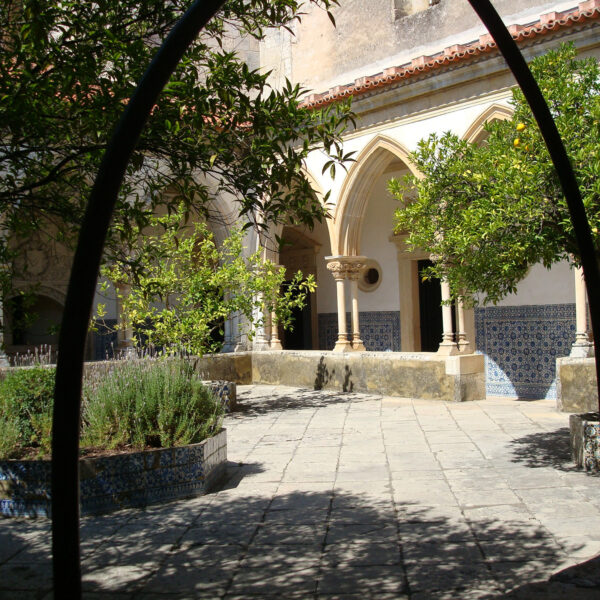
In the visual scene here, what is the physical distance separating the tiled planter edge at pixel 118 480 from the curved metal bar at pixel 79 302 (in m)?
3.07

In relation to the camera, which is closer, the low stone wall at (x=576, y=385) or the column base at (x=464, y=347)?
the low stone wall at (x=576, y=385)

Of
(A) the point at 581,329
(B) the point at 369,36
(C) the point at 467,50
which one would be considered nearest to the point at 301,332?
(B) the point at 369,36

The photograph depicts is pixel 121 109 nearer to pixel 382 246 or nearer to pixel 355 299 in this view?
pixel 355 299

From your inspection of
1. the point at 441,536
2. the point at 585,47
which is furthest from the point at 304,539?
the point at 585,47

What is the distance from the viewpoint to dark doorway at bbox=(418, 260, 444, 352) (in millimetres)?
14539

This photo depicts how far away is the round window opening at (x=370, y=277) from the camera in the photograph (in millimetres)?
15078

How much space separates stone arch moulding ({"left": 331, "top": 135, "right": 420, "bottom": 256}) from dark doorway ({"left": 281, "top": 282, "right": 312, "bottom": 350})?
12.2 ft

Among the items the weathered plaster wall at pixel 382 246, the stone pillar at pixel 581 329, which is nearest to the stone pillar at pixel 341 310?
the weathered plaster wall at pixel 382 246

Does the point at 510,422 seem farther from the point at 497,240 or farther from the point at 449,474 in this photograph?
the point at 497,240

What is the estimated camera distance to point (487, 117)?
10.7 m

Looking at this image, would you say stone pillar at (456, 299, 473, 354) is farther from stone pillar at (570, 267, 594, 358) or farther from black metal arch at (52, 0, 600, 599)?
black metal arch at (52, 0, 600, 599)

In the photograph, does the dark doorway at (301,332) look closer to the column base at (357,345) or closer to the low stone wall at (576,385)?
the column base at (357,345)

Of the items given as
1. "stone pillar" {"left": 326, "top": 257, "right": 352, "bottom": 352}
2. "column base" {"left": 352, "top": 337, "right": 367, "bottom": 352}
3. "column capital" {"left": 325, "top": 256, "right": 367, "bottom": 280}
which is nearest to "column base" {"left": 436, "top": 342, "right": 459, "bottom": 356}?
"column base" {"left": 352, "top": 337, "right": 367, "bottom": 352}

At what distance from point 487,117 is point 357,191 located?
9.37ft
